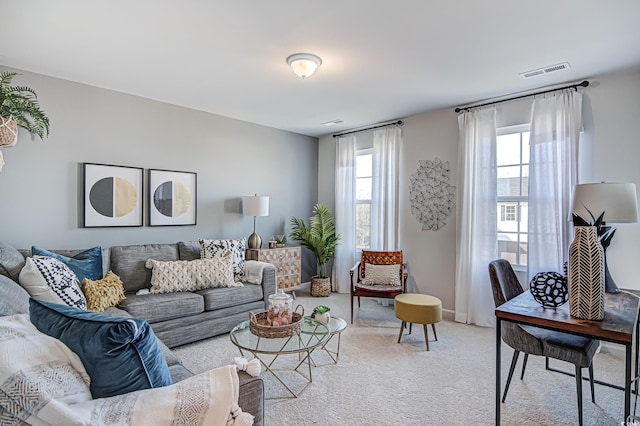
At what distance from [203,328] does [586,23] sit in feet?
13.2

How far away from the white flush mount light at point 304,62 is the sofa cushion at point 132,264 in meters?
2.46

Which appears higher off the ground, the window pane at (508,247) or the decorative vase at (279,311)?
the window pane at (508,247)

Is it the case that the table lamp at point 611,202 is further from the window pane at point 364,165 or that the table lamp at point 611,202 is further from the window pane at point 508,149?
the window pane at point 364,165

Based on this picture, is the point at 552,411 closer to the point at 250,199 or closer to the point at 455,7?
the point at 455,7

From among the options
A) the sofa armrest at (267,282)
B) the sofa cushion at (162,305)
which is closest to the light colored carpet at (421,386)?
the sofa cushion at (162,305)

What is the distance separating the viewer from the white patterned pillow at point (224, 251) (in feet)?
13.0

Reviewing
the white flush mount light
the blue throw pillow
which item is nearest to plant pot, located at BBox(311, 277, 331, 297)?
the blue throw pillow

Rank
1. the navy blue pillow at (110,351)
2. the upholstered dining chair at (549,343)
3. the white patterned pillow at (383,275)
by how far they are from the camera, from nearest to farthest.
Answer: the navy blue pillow at (110,351)
the upholstered dining chair at (549,343)
the white patterned pillow at (383,275)

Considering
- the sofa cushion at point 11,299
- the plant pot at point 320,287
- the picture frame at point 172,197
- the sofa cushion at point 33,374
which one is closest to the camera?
the sofa cushion at point 33,374

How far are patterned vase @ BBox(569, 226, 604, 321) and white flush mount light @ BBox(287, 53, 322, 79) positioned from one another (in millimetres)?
2284

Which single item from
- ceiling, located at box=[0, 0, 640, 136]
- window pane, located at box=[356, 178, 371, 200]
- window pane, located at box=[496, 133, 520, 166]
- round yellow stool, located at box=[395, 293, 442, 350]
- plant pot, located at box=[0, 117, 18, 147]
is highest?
ceiling, located at box=[0, 0, 640, 136]

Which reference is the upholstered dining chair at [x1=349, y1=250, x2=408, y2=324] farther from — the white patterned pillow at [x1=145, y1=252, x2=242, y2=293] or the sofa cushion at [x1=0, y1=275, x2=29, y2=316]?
the sofa cushion at [x1=0, y1=275, x2=29, y2=316]

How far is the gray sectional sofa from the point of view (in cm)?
297

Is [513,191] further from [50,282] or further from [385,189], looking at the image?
[50,282]
